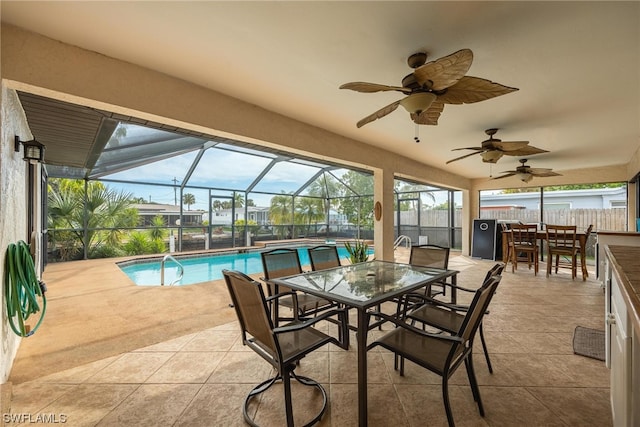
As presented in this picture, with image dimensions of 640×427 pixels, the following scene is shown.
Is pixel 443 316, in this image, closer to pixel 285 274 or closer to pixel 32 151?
pixel 285 274

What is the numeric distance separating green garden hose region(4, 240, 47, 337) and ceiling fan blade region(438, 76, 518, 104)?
3.45 m

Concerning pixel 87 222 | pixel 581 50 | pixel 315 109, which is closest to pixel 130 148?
pixel 87 222

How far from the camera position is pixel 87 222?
22.0ft

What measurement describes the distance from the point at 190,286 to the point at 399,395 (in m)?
3.55

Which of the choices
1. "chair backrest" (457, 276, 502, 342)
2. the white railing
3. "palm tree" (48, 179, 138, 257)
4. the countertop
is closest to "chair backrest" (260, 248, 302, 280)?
"chair backrest" (457, 276, 502, 342)

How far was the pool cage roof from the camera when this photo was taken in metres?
3.22

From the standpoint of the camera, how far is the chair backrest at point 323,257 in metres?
2.91

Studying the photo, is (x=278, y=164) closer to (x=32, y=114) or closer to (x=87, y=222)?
(x=87, y=222)

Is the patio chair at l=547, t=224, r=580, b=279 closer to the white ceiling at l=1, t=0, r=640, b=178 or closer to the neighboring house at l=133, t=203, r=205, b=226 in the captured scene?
the white ceiling at l=1, t=0, r=640, b=178

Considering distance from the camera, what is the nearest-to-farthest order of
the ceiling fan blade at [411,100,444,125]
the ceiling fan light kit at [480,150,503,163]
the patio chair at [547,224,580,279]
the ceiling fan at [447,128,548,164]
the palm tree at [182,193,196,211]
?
the ceiling fan blade at [411,100,444,125] → the ceiling fan at [447,128,548,164] → the ceiling fan light kit at [480,150,503,163] → the patio chair at [547,224,580,279] → the palm tree at [182,193,196,211]

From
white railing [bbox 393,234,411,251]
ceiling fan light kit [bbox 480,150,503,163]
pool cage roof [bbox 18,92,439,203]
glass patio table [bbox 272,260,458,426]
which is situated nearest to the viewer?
glass patio table [bbox 272,260,458,426]

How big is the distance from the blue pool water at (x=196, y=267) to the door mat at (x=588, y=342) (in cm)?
459

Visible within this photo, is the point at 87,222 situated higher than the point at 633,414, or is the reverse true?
the point at 87,222

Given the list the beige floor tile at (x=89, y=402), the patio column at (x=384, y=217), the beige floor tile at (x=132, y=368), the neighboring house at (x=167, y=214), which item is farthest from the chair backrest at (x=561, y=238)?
the neighboring house at (x=167, y=214)
